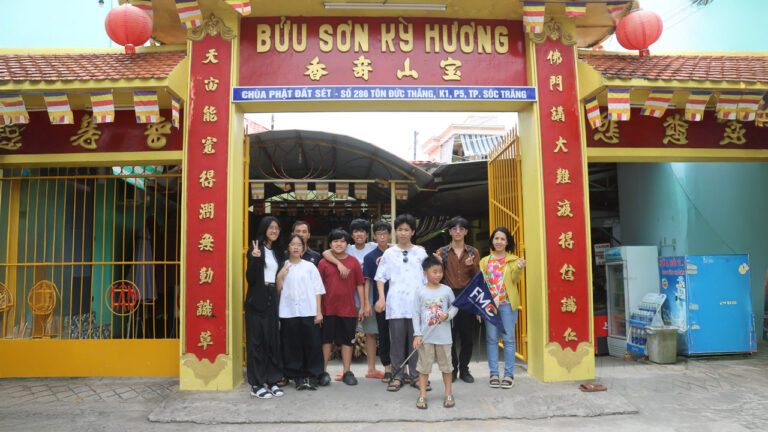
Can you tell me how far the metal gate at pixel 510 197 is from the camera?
5.53 meters

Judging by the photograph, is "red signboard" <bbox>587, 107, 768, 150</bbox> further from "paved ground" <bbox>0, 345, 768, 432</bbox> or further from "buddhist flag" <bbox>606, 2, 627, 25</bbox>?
"paved ground" <bbox>0, 345, 768, 432</bbox>

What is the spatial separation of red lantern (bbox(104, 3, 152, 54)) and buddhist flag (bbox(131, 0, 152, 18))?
8 centimetres

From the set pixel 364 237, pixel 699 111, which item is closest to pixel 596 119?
pixel 699 111

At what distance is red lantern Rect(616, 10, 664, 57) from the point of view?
18.0 ft

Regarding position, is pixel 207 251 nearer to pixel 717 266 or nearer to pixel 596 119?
pixel 596 119

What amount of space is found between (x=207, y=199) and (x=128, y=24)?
2024 mm

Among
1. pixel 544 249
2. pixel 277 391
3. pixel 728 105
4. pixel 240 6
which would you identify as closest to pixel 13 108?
pixel 240 6

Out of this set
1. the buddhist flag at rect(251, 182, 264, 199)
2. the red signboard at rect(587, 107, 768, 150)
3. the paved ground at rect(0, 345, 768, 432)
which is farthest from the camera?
the buddhist flag at rect(251, 182, 264, 199)

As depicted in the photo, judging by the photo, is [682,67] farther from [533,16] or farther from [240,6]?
[240,6]

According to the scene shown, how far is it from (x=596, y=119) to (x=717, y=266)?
9.05 feet

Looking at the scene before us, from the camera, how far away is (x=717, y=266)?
6188mm

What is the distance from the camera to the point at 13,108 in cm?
476

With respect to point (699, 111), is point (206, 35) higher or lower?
higher

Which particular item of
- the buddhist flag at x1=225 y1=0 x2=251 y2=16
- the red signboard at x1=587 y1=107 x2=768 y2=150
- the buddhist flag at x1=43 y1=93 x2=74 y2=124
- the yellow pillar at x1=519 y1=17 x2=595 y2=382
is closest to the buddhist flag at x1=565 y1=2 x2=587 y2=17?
the yellow pillar at x1=519 y1=17 x2=595 y2=382
